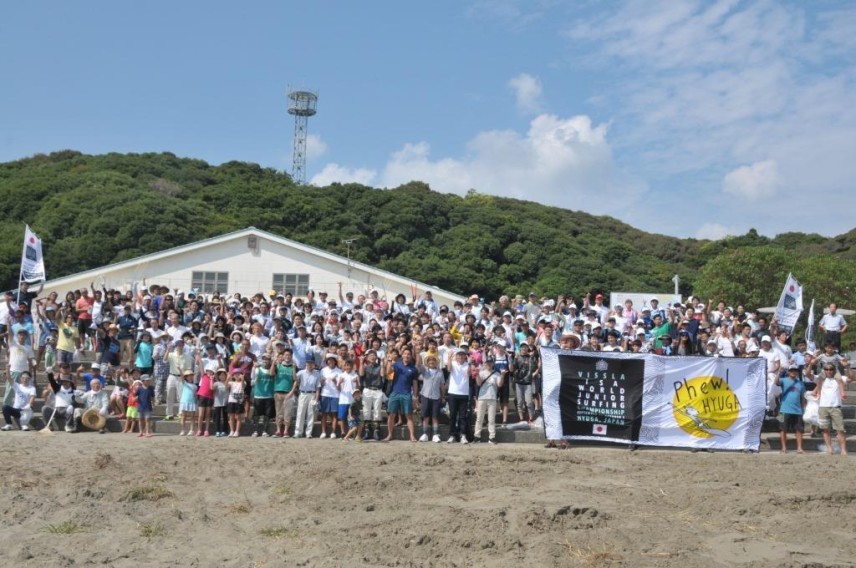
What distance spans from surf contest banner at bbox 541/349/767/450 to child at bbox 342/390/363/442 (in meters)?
3.25

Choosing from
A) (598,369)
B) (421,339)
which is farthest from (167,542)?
(598,369)

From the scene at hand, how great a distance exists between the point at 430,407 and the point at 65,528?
21.9 ft

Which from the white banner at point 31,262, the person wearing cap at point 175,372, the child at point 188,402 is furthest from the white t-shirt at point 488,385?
the white banner at point 31,262

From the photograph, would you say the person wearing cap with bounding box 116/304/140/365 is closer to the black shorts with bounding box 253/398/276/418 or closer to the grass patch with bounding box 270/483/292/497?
the black shorts with bounding box 253/398/276/418

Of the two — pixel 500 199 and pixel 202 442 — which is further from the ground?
pixel 500 199

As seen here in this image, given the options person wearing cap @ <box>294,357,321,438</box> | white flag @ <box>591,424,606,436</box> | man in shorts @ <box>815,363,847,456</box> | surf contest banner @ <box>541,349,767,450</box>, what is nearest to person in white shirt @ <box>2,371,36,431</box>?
person wearing cap @ <box>294,357,321,438</box>

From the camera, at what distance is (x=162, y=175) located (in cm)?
5622

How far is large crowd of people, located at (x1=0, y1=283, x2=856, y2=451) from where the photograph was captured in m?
14.1

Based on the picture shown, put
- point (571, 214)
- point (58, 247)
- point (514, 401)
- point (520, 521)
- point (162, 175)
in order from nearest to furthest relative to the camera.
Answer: point (520, 521) < point (514, 401) < point (58, 247) < point (162, 175) < point (571, 214)

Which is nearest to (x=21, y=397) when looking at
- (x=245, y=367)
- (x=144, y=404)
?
(x=144, y=404)

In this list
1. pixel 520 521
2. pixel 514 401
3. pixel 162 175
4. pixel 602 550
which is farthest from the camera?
pixel 162 175

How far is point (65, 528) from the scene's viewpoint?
8797 mm

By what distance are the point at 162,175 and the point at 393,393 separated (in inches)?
1840

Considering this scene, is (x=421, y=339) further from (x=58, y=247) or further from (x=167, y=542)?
(x=58, y=247)
